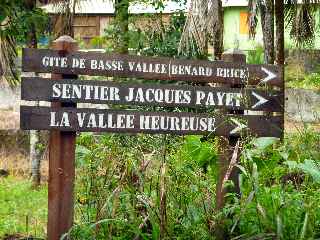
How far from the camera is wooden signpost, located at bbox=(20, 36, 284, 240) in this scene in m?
5.56

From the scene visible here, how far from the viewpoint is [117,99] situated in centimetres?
570

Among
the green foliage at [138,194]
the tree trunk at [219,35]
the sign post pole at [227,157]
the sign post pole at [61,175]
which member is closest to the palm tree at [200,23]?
the tree trunk at [219,35]

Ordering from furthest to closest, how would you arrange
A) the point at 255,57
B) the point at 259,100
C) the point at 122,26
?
the point at 255,57, the point at 122,26, the point at 259,100

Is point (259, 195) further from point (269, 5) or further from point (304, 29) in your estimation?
point (304, 29)

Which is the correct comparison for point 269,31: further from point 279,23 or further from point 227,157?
point 227,157

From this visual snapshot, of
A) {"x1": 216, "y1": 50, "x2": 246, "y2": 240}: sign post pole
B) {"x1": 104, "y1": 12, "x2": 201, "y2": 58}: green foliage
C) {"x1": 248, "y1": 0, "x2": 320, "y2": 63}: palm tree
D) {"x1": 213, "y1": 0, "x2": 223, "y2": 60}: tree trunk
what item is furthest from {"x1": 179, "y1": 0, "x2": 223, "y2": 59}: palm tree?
{"x1": 216, "y1": 50, "x2": 246, "y2": 240}: sign post pole

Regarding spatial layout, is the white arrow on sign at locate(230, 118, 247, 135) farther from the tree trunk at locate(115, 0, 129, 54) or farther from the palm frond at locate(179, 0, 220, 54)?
the tree trunk at locate(115, 0, 129, 54)

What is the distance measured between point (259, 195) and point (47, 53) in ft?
6.10

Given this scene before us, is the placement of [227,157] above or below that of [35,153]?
above

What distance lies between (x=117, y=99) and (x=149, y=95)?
25cm

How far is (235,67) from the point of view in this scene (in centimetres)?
605

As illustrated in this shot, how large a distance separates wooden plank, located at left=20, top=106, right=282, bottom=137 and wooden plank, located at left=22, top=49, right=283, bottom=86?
292 mm

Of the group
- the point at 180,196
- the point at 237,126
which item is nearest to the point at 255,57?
the point at 237,126

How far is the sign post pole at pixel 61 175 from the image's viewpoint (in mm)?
5617
